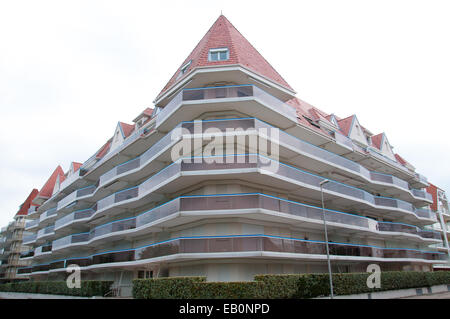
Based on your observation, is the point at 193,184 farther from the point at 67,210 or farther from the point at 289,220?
the point at 67,210

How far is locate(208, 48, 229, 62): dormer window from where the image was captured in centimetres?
2468

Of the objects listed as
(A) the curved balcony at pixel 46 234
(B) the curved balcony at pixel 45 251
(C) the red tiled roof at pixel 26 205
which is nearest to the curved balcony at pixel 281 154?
(A) the curved balcony at pixel 46 234

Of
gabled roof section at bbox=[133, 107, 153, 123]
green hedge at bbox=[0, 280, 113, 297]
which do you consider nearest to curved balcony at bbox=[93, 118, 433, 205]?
gabled roof section at bbox=[133, 107, 153, 123]

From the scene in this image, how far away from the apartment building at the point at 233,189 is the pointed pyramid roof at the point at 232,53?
136 mm

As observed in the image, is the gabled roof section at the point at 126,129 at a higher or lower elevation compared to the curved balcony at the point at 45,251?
higher

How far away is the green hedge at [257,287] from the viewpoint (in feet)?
55.9

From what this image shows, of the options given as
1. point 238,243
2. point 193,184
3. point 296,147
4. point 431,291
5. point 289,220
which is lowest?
point 431,291

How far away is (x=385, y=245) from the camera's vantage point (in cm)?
3334

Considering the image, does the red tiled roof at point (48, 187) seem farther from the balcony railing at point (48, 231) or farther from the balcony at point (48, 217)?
the balcony railing at point (48, 231)

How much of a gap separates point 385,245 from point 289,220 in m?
16.9

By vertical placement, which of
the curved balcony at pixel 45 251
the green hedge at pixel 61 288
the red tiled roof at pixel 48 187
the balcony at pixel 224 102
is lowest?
the green hedge at pixel 61 288

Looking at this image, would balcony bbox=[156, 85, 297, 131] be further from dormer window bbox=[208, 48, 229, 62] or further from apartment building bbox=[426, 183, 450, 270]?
apartment building bbox=[426, 183, 450, 270]
